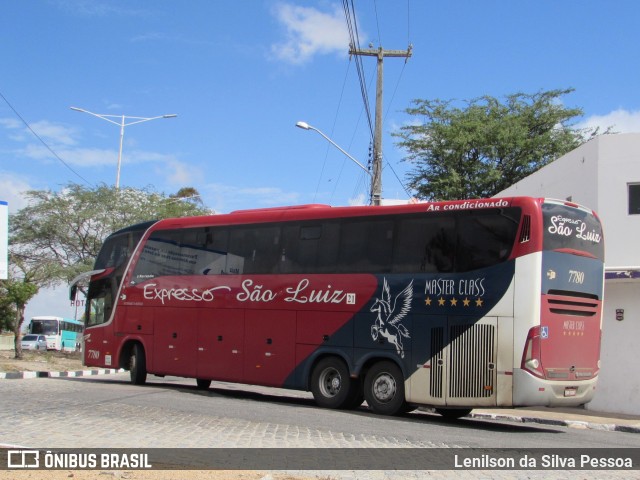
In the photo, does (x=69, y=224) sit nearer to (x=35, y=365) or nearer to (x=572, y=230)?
(x=35, y=365)

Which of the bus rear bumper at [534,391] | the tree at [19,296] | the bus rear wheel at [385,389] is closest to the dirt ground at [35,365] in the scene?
the tree at [19,296]

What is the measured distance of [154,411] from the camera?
41.6 feet

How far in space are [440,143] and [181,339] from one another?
22346 millimetres

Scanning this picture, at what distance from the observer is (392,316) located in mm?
14172

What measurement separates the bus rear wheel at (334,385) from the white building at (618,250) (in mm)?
7429

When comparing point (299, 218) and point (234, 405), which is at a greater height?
point (299, 218)

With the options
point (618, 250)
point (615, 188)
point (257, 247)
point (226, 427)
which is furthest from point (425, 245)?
point (615, 188)

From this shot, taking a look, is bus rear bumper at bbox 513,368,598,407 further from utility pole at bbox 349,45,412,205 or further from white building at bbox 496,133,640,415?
utility pole at bbox 349,45,412,205

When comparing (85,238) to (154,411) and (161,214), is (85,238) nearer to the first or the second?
(161,214)

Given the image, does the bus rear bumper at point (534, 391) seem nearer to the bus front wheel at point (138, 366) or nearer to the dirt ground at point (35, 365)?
the bus front wheel at point (138, 366)

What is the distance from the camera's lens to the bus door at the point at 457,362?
12828mm

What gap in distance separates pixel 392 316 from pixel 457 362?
159 cm

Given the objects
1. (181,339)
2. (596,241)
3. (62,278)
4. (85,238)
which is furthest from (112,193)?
(596,241)

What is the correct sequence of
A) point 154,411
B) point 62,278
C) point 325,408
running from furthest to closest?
point 62,278
point 325,408
point 154,411
